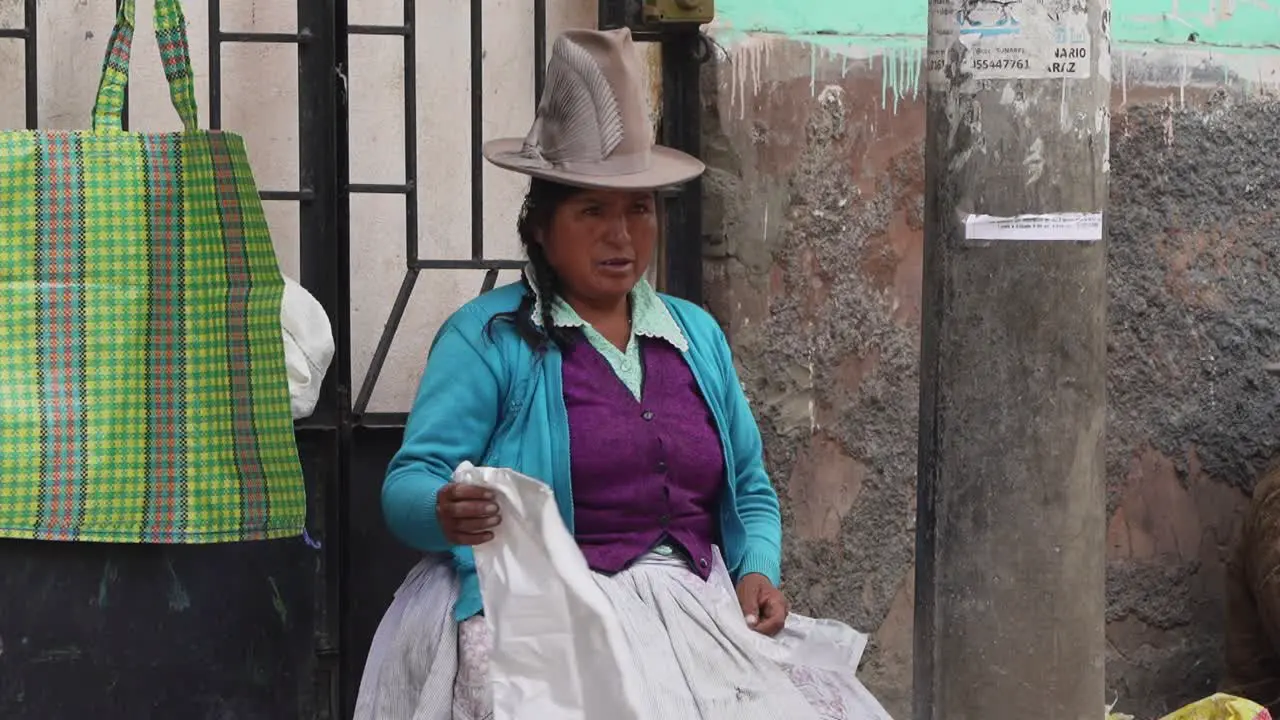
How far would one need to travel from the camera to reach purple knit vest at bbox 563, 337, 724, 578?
3290 mm

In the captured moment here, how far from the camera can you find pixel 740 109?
4.43 m

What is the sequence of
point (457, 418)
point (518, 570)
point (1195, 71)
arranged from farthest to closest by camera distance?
point (1195, 71), point (457, 418), point (518, 570)

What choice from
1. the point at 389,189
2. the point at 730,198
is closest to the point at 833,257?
the point at 730,198

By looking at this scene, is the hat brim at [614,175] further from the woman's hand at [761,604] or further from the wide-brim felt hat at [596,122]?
the woman's hand at [761,604]

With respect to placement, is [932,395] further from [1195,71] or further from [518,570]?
[1195,71]

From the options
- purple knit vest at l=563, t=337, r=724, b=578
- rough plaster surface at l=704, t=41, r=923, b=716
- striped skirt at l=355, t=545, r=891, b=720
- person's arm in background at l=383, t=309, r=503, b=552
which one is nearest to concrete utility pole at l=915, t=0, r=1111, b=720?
striped skirt at l=355, t=545, r=891, b=720

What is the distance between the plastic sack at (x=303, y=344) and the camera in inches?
159

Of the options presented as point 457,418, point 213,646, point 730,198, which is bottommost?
point 213,646

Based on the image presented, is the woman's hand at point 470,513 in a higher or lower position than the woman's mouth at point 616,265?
lower

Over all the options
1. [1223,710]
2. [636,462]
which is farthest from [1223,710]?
[636,462]

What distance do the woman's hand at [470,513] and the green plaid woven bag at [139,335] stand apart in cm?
104

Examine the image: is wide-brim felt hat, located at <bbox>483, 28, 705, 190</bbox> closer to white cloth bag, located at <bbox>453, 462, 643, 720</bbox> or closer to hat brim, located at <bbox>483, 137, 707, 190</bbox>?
hat brim, located at <bbox>483, 137, 707, 190</bbox>

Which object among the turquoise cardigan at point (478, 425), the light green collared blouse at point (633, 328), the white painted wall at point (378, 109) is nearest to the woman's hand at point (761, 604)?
the turquoise cardigan at point (478, 425)

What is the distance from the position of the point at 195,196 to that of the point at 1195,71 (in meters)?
2.53
